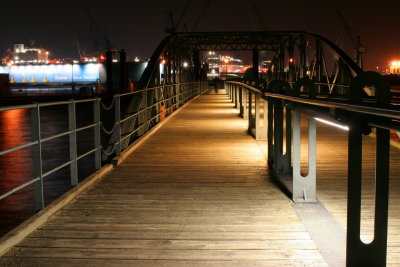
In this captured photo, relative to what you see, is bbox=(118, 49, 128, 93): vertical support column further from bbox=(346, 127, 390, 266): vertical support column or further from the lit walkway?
bbox=(346, 127, 390, 266): vertical support column

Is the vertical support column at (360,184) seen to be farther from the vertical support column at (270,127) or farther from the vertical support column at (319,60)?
the vertical support column at (319,60)

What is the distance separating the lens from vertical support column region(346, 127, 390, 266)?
9.43 ft

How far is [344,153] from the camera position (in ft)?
30.5

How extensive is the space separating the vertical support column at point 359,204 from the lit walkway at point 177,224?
0.63 m

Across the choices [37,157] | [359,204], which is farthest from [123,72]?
[359,204]

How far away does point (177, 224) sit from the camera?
482 centimetres

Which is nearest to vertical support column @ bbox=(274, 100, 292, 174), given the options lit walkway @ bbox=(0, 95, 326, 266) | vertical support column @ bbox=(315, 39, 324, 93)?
lit walkway @ bbox=(0, 95, 326, 266)

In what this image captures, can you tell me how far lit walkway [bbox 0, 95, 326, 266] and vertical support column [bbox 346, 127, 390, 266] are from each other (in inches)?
24.6

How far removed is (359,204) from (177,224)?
6.82ft

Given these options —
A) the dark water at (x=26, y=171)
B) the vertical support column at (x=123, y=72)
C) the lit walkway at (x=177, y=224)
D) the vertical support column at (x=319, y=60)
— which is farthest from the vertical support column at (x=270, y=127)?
the vertical support column at (x=123, y=72)

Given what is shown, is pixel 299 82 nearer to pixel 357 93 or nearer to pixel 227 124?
pixel 357 93

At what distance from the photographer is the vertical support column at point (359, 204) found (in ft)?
9.43

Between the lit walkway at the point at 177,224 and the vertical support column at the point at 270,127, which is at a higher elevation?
the vertical support column at the point at 270,127

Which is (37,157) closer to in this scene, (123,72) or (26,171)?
(26,171)
